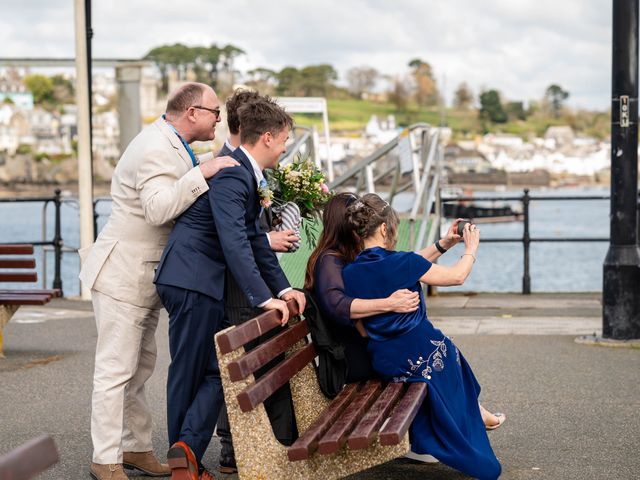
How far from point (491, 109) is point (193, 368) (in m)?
127

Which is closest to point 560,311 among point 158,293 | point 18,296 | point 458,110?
point 18,296

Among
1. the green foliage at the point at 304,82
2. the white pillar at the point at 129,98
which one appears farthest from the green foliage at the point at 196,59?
the white pillar at the point at 129,98

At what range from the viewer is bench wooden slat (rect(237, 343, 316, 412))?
430cm

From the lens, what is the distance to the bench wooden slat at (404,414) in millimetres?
4203

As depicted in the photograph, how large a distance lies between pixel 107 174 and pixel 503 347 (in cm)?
8869

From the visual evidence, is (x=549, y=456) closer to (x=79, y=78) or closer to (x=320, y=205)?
(x=320, y=205)

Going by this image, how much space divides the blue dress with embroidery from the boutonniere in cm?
44

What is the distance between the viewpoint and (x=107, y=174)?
95.4 metres

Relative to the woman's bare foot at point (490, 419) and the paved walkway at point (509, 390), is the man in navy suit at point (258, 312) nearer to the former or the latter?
the paved walkway at point (509, 390)

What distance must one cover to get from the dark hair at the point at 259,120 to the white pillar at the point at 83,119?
779cm

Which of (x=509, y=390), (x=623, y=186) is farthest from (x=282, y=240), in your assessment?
(x=623, y=186)

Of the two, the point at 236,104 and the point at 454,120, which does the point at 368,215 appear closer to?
the point at 236,104

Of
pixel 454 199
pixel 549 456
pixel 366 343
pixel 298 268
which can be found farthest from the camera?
pixel 454 199

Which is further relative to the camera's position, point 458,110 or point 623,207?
point 458,110
